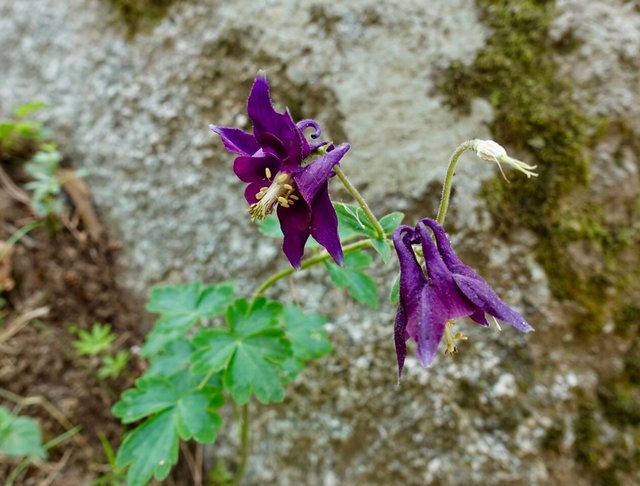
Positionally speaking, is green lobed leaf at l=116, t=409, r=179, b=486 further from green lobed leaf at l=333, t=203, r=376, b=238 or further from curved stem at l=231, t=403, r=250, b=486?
green lobed leaf at l=333, t=203, r=376, b=238

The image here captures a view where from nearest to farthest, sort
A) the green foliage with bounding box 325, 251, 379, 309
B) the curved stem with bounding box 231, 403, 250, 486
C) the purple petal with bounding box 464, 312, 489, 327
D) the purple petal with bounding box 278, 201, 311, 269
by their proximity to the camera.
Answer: the purple petal with bounding box 464, 312, 489, 327 → the purple petal with bounding box 278, 201, 311, 269 → the green foliage with bounding box 325, 251, 379, 309 → the curved stem with bounding box 231, 403, 250, 486

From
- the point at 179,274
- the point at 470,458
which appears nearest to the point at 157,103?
the point at 179,274

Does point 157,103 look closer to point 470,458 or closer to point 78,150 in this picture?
point 78,150

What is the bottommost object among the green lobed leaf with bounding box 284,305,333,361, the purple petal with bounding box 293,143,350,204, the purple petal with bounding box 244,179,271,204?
the green lobed leaf with bounding box 284,305,333,361

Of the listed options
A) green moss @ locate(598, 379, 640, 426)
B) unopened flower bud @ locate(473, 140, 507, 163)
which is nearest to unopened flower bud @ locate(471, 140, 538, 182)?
unopened flower bud @ locate(473, 140, 507, 163)

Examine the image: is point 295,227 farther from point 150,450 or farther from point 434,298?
point 150,450

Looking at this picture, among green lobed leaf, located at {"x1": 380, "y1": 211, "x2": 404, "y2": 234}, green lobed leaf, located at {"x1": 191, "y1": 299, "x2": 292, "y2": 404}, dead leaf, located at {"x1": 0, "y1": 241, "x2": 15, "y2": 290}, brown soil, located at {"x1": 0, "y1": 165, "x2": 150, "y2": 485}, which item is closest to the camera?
green lobed leaf, located at {"x1": 380, "y1": 211, "x2": 404, "y2": 234}

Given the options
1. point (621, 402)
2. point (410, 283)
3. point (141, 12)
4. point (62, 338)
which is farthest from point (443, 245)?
point (141, 12)

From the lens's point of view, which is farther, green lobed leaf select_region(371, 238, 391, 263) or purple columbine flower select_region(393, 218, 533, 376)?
green lobed leaf select_region(371, 238, 391, 263)
